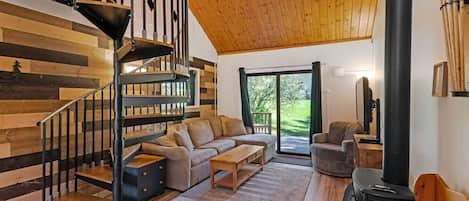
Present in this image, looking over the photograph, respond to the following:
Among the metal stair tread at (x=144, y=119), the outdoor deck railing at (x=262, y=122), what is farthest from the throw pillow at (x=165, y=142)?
the outdoor deck railing at (x=262, y=122)

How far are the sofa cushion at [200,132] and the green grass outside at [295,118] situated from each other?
1657 millimetres

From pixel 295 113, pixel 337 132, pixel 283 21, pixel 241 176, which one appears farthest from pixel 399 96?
pixel 295 113

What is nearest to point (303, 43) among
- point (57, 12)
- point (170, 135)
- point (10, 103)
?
point (170, 135)

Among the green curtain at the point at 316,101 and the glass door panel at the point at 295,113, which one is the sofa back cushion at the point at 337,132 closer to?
the green curtain at the point at 316,101

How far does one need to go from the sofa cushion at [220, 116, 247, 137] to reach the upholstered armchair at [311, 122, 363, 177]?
1659 mm

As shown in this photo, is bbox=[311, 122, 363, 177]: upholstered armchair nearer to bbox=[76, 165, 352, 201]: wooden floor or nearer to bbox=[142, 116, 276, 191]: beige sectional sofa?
bbox=[76, 165, 352, 201]: wooden floor

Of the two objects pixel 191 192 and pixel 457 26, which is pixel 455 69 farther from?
pixel 191 192

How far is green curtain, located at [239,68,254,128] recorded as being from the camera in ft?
19.7

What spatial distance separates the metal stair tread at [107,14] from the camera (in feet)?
5.55

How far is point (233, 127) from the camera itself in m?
5.69

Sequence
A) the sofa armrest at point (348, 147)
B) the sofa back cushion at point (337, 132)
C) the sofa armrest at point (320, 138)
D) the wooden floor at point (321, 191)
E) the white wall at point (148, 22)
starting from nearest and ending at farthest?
the white wall at point (148, 22) → the wooden floor at point (321, 191) → the sofa armrest at point (348, 147) → the sofa back cushion at point (337, 132) → the sofa armrest at point (320, 138)

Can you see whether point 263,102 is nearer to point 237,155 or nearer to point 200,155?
point 237,155

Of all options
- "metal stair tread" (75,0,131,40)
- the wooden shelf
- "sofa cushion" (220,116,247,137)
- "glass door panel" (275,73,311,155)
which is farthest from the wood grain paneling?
Result: "glass door panel" (275,73,311,155)

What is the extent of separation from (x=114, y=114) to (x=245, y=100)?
4074 millimetres
